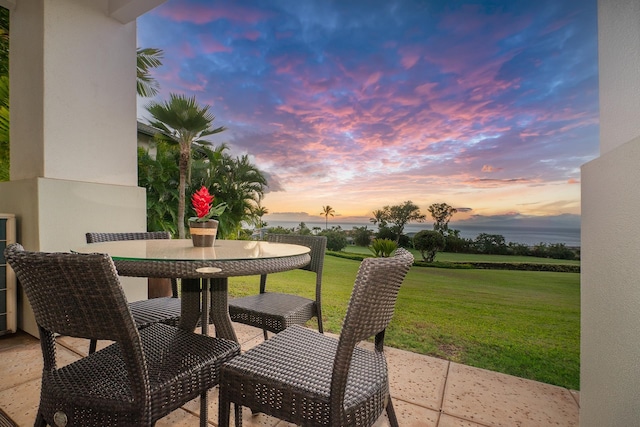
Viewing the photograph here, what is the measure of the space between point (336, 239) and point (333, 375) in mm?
3310

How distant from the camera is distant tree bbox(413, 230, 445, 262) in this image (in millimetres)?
3515

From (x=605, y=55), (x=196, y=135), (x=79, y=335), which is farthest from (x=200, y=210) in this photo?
(x=196, y=135)

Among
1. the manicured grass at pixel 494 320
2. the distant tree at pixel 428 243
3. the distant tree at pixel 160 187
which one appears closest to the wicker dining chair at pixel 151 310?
the manicured grass at pixel 494 320

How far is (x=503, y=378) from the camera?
2256 mm

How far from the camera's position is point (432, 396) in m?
1.97

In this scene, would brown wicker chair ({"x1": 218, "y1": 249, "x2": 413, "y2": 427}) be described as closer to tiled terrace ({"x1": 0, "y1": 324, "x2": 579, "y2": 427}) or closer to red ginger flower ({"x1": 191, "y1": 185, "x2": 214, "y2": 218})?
tiled terrace ({"x1": 0, "y1": 324, "x2": 579, "y2": 427})

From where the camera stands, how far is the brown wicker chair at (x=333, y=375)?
911mm

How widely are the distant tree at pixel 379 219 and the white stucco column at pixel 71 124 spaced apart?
2.64 meters

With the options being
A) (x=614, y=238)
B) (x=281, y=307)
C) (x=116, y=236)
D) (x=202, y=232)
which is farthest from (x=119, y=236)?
(x=614, y=238)

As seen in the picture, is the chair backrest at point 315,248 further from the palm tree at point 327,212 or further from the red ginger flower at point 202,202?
the palm tree at point 327,212

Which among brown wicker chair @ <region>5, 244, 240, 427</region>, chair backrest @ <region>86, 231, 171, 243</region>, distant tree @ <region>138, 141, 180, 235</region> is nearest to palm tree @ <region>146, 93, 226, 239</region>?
distant tree @ <region>138, 141, 180, 235</region>

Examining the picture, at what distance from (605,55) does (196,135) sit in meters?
5.73

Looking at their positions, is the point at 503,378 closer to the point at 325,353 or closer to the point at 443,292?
the point at 443,292

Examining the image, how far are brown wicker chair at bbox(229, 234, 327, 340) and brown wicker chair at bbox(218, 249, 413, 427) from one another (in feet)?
2.24
